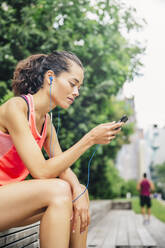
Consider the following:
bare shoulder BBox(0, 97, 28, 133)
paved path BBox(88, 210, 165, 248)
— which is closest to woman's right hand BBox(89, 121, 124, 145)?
bare shoulder BBox(0, 97, 28, 133)

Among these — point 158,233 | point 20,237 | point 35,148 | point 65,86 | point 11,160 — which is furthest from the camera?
point 158,233

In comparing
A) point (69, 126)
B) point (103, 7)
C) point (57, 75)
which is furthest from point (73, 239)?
point (103, 7)

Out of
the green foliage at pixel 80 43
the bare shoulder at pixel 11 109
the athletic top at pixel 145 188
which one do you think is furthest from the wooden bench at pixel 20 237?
the athletic top at pixel 145 188

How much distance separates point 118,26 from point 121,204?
453 inches

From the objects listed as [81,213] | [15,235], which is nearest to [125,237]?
[15,235]

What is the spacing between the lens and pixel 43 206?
1.63 m

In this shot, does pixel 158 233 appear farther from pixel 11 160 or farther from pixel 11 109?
pixel 11 109

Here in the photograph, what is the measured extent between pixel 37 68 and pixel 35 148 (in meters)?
0.65

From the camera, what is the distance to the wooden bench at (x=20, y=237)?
1925mm

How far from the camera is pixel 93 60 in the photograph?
7.01 metres

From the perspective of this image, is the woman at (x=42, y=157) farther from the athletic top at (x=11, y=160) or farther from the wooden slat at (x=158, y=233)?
the wooden slat at (x=158, y=233)

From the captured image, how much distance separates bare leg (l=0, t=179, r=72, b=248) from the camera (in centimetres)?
156

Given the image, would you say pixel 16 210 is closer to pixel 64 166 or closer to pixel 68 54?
pixel 64 166

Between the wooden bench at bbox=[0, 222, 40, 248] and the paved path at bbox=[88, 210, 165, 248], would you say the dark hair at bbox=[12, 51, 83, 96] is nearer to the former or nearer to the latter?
the wooden bench at bbox=[0, 222, 40, 248]
